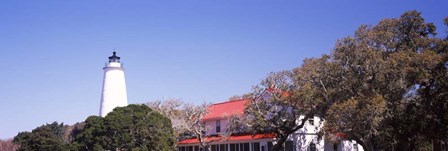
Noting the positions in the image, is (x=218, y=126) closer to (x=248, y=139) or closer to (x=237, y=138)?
(x=237, y=138)

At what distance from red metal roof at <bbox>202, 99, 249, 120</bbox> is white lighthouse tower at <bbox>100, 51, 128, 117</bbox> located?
962 centimetres

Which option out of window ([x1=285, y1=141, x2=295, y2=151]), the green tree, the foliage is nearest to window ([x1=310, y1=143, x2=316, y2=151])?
window ([x1=285, y1=141, x2=295, y2=151])

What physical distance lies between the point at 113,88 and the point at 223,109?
12.0 meters

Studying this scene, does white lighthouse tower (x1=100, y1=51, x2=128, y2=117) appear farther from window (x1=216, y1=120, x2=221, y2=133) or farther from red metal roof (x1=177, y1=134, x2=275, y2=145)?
A: window (x1=216, y1=120, x2=221, y2=133)

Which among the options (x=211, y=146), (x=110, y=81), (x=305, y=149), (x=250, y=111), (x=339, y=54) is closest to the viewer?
(x=339, y=54)

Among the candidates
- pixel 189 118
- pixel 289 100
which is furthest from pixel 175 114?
pixel 289 100

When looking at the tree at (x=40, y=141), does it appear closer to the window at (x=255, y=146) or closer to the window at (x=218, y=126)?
the window at (x=218, y=126)

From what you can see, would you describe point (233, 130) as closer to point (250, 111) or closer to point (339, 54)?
point (250, 111)

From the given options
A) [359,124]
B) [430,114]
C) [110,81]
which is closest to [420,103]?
[430,114]

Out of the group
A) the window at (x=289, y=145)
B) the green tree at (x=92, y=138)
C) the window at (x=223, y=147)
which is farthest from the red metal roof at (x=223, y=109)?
the green tree at (x=92, y=138)

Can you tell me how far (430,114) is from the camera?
1088 inches

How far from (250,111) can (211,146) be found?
924cm

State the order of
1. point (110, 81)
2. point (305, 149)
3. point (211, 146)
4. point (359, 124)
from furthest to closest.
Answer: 1. point (110, 81)
2. point (211, 146)
3. point (305, 149)
4. point (359, 124)

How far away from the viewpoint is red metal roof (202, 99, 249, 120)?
131 feet
